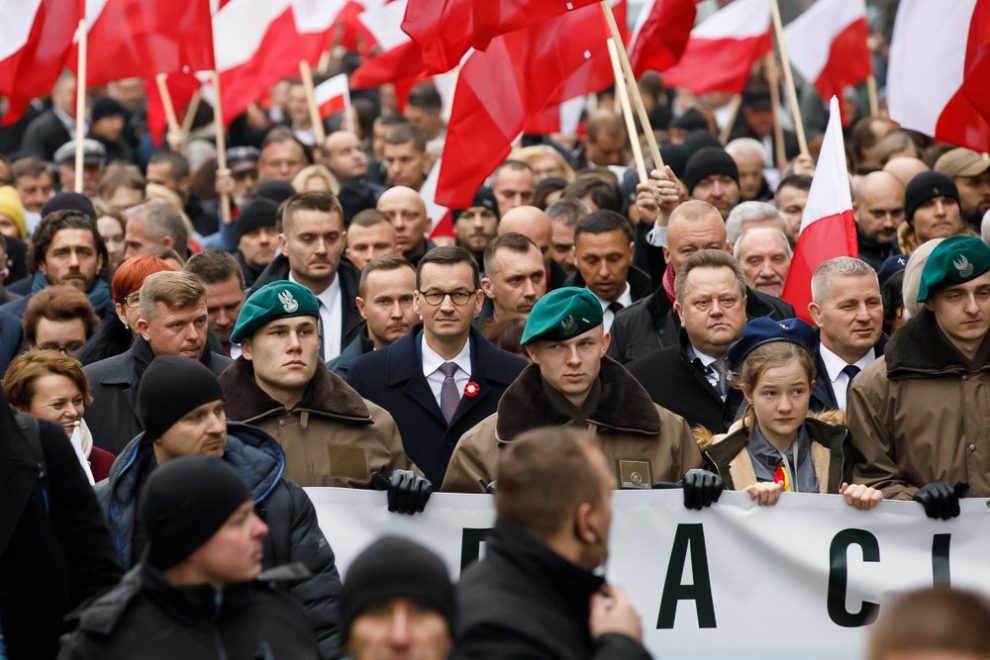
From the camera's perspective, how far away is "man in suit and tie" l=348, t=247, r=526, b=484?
8.69 meters

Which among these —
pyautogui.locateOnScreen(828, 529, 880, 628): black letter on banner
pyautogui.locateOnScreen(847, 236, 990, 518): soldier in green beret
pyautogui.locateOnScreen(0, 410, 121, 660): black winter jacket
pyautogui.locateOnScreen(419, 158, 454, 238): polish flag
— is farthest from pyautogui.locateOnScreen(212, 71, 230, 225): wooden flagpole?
pyautogui.locateOnScreen(0, 410, 121, 660): black winter jacket

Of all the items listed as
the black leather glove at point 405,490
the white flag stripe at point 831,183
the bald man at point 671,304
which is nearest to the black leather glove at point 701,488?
the black leather glove at point 405,490

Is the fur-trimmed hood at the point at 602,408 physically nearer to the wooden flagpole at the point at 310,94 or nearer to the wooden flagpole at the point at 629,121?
the wooden flagpole at the point at 629,121

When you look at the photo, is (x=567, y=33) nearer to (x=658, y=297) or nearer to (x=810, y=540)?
(x=658, y=297)

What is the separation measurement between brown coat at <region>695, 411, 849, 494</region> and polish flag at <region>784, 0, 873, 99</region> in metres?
8.30

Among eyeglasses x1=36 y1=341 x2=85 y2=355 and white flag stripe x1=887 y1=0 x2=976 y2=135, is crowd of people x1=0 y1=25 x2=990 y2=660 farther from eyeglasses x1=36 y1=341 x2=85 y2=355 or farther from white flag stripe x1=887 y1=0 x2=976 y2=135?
white flag stripe x1=887 y1=0 x2=976 y2=135

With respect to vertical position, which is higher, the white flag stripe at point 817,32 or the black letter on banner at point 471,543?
the white flag stripe at point 817,32

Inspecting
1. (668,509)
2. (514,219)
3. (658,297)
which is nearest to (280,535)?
(668,509)

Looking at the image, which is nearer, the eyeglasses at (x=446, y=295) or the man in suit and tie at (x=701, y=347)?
the man in suit and tie at (x=701, y=347)

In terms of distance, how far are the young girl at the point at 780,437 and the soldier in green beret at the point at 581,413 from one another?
0.18 metres

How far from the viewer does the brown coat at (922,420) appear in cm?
751

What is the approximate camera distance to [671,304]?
9.68 meters

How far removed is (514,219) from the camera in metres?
11.3

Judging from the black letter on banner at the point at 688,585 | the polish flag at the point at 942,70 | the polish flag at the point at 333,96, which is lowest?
the black letter on banner at the point at 688,585
